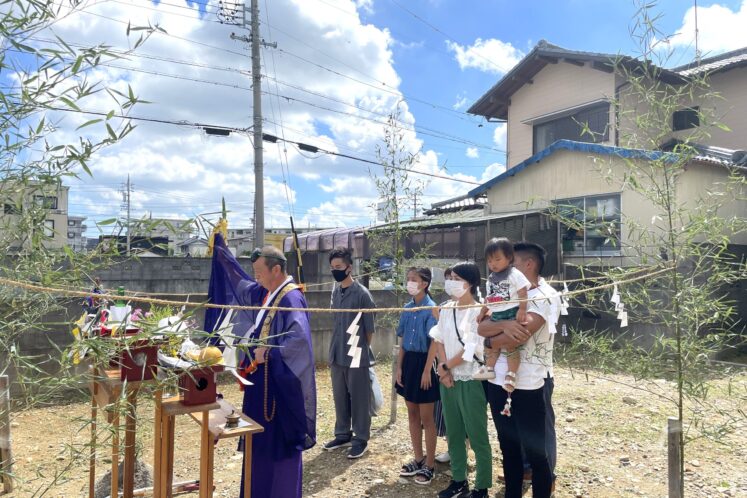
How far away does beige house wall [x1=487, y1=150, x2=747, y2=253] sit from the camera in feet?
28.7

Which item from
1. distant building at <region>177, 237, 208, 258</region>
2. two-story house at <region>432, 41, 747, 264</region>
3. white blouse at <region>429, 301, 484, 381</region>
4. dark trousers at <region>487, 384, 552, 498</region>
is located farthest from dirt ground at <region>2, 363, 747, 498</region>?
two-story house at <region>432, 41, 747, 264</region>

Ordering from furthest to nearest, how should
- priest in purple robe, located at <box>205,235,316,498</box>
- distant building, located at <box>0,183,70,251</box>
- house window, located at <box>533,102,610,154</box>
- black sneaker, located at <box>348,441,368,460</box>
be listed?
1. house window, located at <box>533,102,610,154</box>
2. black sneaker, located at <box>348,441,368,460</box>
3. priest in purple robe, located at <box>205,235,316,498</box>
4. distant building, located at <box>0,183,70,251</box>

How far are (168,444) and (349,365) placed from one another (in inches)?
80.5

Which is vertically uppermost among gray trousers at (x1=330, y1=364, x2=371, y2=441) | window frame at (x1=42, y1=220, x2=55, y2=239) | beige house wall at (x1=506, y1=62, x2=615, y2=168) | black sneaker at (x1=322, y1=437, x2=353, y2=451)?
beige house wall at (x1=506, y1=62, x2=615, y2=168)

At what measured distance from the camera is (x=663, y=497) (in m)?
3.62

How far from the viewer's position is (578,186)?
32.9ft

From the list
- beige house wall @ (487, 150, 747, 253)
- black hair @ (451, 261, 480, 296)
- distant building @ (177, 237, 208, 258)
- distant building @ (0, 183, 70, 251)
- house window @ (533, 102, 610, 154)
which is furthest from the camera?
house window @ (533, 102, 610, 154)

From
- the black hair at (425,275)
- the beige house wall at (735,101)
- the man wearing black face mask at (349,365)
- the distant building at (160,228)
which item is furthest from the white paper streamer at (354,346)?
the beige house wall at (735,101)

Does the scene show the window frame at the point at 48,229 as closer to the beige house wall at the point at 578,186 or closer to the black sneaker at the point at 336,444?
the black sneaker at the point at 336,444

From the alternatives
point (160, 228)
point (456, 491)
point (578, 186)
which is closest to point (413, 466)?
point (456, 491)

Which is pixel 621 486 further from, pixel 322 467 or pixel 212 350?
pixel 212 350

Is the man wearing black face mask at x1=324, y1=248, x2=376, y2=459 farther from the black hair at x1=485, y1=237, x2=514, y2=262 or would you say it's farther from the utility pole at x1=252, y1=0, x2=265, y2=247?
the utility pole at x1=252, y1=0, x2=265, y2=247

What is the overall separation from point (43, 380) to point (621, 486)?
13.5ft

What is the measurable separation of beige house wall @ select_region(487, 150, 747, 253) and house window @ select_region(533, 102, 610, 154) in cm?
146
